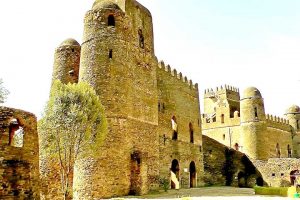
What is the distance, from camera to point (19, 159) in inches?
612

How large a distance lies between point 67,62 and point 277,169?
23.2 meters

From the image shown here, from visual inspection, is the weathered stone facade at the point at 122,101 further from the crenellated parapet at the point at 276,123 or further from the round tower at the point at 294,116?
the round tower at the point at 294,116

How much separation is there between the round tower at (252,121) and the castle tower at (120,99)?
59.6 ft

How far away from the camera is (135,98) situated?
26.3 m

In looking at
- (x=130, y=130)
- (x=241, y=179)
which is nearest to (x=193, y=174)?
(x=241, y=179)

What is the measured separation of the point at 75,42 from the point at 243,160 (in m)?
21.7

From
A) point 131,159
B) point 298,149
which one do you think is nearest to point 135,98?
point 131,159

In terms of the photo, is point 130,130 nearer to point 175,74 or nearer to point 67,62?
point 67,62

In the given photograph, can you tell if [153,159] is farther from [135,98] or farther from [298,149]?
[298,149]

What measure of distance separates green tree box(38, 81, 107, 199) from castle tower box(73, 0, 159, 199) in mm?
1723

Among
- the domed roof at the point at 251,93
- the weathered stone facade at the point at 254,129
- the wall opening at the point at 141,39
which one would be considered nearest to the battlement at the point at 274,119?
the weathered stone facade at the point at 254,129

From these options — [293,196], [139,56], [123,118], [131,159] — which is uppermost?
[139,56]

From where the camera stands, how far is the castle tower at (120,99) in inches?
906

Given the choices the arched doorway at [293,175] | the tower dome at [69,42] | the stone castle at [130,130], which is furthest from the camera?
the arched doorway at [293,175]
